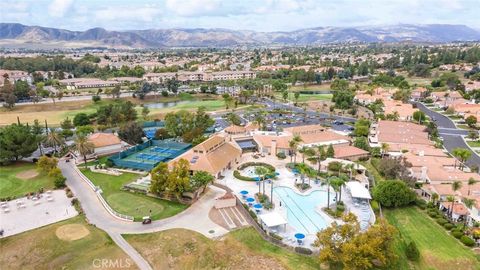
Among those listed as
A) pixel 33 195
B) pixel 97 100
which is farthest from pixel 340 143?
pixel 97 100

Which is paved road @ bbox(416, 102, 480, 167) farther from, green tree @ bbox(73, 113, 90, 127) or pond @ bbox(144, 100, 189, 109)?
green tree @ bbox(73, 113, 90, 127)

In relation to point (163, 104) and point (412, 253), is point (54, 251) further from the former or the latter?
point (163, 104)

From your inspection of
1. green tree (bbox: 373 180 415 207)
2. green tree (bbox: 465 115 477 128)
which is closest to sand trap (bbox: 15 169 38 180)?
green tree (bbox: 373 180 415 207)

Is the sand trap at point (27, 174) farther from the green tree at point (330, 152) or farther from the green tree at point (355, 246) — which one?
the green tree at point (330, 152)

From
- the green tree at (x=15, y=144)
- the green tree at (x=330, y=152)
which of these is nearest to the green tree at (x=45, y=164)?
the green tree at (x=15, y=144)

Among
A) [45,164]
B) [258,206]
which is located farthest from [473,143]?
[45,164]

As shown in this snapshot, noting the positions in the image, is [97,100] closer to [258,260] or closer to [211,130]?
[211,130]
